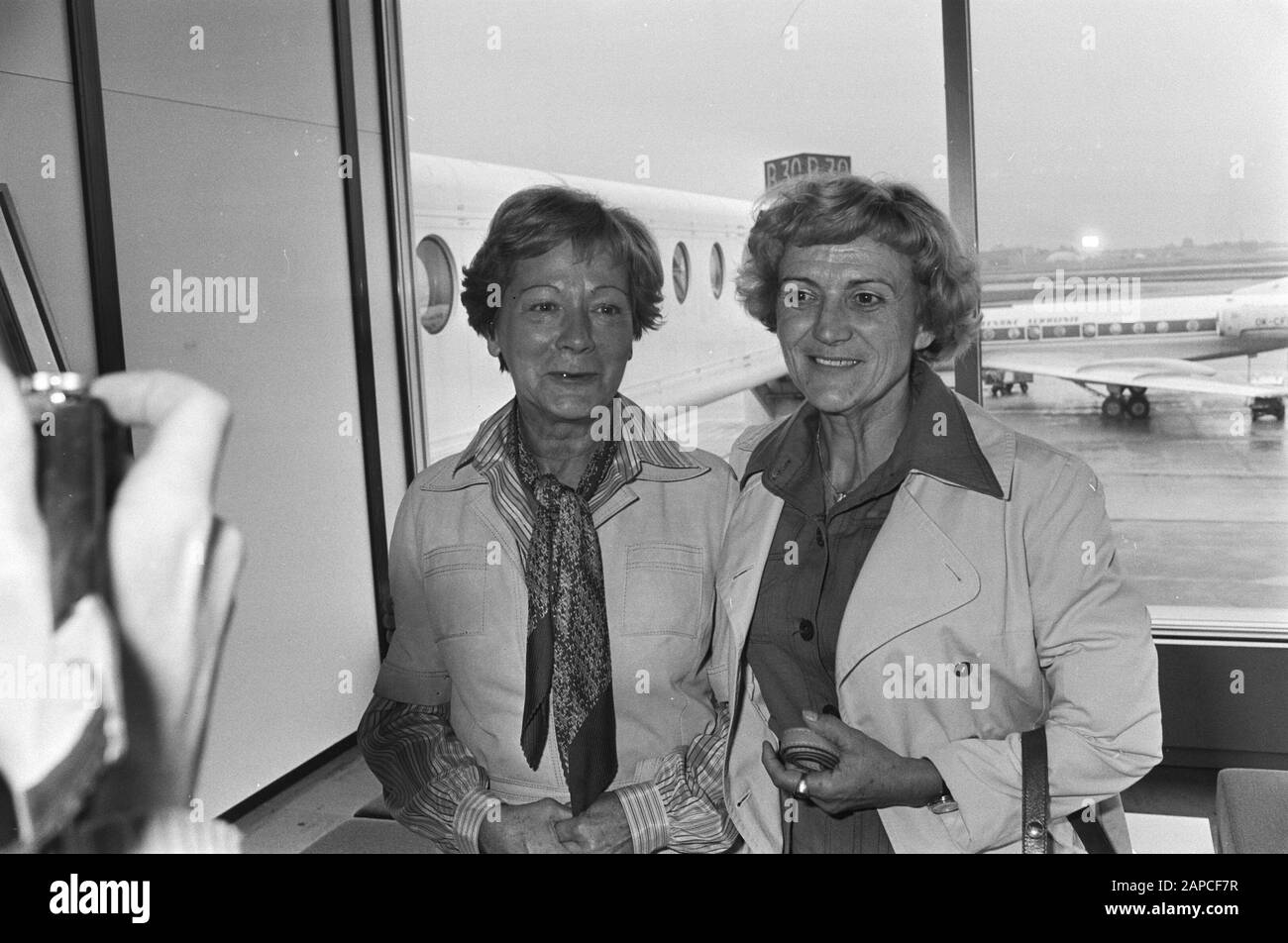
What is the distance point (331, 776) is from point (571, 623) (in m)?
1.97

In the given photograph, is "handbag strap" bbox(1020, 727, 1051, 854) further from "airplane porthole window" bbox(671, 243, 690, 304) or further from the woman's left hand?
"airplane porthole window" bbox(671, 243, 690, 304)

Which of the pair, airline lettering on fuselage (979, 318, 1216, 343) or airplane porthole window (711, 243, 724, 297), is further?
airplane porthole window (711, 243, 724, 297)

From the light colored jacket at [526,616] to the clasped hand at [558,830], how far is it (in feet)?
0.12

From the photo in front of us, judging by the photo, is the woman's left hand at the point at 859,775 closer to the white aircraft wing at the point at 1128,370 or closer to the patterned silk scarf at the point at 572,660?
the patterned silk scarf at the point at 572,660

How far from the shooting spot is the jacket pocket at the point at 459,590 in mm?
1383

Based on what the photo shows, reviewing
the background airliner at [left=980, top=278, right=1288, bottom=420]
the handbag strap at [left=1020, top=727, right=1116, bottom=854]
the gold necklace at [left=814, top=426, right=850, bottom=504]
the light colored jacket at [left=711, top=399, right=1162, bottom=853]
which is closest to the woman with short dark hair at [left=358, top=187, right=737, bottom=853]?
the gold necklace at [left=814, top=426, right=850, bottom=504]

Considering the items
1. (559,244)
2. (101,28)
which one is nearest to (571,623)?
(559,244)

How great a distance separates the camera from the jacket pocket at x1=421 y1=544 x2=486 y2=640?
4.54ft

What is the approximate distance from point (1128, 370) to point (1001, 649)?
269 centimetres

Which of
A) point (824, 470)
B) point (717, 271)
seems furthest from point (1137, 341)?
point (824, 470)

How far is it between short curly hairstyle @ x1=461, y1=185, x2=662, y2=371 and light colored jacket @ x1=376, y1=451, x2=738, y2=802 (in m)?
0.23

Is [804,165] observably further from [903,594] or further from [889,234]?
[903,594]

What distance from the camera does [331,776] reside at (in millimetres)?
3041
